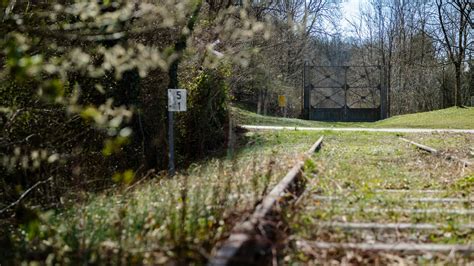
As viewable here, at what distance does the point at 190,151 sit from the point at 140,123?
2925mm

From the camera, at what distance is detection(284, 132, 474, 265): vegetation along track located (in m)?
3.72

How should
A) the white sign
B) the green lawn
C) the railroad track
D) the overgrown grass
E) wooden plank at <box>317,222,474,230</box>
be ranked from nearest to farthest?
the railroad track → the overgrown grass → wooden plank at <box>317,222,474,230</box> → the white sign → the green lawn

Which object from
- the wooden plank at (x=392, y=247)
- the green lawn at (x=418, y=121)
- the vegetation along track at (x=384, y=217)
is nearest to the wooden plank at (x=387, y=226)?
the vegetation along track at (x=384, y=217)

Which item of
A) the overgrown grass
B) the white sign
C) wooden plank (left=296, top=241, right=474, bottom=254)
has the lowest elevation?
wooden plank (left=296, top=241, right=474, bottom=254)

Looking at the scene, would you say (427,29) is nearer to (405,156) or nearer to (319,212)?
(405,156)

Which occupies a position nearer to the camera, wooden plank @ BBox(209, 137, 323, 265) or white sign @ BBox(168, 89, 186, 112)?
wooden plank @ BBox(209, 137, 323, 265)

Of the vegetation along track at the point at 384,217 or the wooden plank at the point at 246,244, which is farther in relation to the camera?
the vegetation along track at the point at 384,217

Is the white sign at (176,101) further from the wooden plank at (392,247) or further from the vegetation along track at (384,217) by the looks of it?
the wooden plank at (392,247)

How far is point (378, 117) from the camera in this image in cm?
3538

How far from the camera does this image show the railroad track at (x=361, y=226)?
11.0 feet

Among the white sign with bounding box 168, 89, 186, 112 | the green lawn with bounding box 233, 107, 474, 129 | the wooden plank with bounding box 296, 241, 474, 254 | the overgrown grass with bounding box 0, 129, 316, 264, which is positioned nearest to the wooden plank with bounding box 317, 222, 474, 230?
the wooden plank with bounding box 296, 241, 474, 254

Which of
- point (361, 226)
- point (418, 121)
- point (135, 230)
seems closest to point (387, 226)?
point (361, 226)

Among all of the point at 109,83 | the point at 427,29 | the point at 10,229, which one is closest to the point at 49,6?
the point at 10,229

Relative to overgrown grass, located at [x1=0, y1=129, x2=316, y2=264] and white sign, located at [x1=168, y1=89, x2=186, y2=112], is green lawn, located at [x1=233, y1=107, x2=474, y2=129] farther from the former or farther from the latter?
overgrown grass, located at [x1=0, y1=129, x2=316, y2=264]
